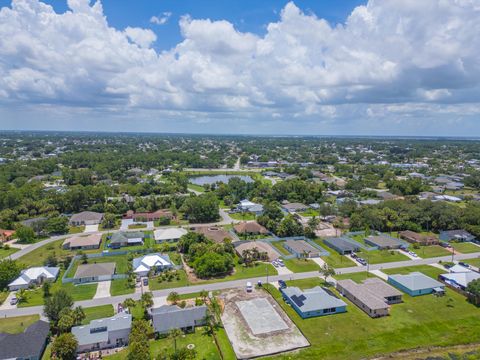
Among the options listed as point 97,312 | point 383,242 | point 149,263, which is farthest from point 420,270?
point 97,312

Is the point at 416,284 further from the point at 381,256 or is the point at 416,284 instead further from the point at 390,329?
the point at 381,256

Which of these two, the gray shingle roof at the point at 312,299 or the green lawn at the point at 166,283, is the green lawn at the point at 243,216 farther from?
the gray shingle roof at the point at 312,299

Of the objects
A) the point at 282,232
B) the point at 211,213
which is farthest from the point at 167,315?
the point at 211,213

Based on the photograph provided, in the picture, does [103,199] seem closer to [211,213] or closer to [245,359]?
Result: [211,213]

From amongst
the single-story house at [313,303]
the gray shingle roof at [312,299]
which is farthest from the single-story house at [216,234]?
the single-story house at [313,303]

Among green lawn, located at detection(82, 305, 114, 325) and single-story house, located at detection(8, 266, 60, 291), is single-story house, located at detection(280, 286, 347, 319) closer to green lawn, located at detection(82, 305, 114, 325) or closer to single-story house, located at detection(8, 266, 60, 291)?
green lawn, located at detection(82, 305, 114, 325)

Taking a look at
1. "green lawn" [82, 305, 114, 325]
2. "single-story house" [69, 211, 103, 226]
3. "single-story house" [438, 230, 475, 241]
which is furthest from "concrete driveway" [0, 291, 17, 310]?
"single-story house" [438, 230, 475, 241]
